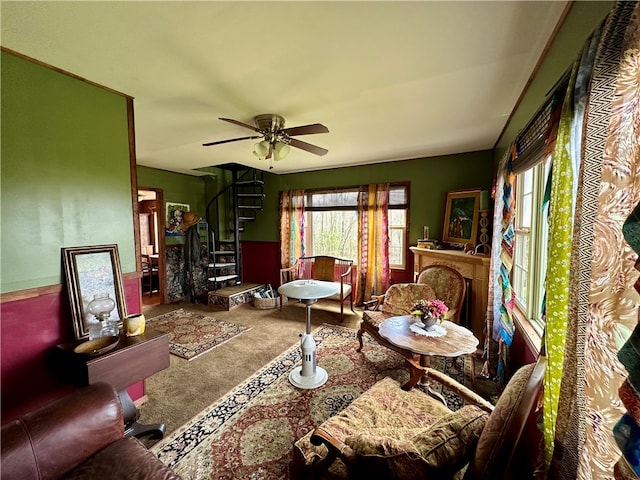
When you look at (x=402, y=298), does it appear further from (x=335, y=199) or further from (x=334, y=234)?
(x=335, y=199)

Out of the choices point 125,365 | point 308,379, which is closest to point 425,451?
point 308,379

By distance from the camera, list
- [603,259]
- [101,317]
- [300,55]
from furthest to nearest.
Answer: [101,317]
[300,55]
[603,259]

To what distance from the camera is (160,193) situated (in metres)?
4.86

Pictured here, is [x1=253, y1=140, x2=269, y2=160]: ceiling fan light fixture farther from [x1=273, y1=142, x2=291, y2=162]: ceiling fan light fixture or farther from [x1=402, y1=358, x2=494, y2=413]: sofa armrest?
[x1=402, y1=358, x2=494, y2=413]: sofa armrest

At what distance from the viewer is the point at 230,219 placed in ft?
18.9

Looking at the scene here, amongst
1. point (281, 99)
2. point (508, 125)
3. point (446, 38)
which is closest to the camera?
point (446, 38)

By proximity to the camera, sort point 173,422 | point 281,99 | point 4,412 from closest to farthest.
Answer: point 4,412 < point 173,422 < point 281,99

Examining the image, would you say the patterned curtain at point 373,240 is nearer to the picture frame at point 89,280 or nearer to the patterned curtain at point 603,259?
the picture frame at point 89,280

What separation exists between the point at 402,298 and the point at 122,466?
277 cm

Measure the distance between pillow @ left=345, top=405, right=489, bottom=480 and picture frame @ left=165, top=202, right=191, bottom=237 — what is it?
5.07 m

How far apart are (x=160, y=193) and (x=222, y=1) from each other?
445 cm

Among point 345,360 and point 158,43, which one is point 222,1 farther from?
point 345,360

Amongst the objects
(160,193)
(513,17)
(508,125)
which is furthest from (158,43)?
(160,193)

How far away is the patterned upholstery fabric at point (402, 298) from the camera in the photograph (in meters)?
3.08
